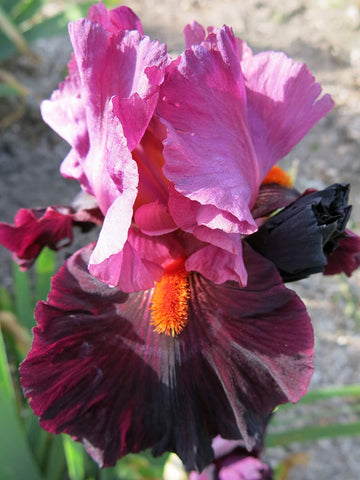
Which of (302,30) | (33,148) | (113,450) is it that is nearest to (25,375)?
(113,450)

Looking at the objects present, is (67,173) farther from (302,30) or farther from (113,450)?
(302,30)

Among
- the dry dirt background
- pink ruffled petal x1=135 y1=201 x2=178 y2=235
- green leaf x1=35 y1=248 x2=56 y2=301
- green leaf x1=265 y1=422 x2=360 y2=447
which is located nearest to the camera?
pink ruffled petal x1=135 y1=201 x2=178 y2=235

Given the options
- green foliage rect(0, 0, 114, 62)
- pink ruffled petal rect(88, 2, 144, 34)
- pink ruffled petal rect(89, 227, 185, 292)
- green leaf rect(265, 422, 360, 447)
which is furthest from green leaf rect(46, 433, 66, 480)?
green foliage rect(0, 0, 114, 62)

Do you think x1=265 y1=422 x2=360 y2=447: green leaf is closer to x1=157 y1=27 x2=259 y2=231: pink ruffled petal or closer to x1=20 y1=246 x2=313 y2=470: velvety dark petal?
x1=20 y1=246 x2=313 y2=470: velvety dark petal

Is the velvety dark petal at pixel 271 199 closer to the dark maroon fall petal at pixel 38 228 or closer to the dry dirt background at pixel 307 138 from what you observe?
the dark maroon fall petal at pixel 38 228

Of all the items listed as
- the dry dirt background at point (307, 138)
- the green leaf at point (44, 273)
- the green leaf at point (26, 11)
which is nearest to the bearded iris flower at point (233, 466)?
the green leaf at point (44, 273)

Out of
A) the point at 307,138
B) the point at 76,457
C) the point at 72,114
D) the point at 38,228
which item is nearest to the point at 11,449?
the point at 76,457
